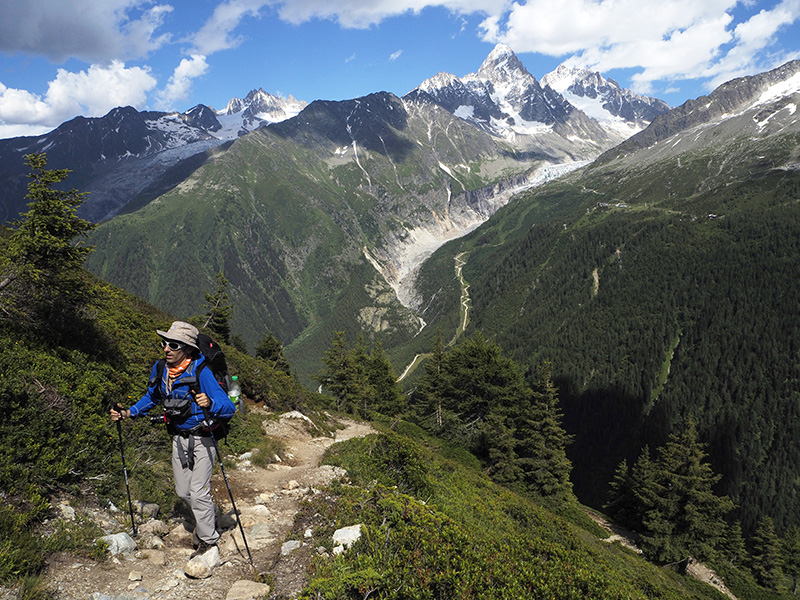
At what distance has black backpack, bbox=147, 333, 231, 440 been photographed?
737cm

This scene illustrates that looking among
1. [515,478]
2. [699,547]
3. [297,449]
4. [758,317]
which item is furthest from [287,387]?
[758,317]

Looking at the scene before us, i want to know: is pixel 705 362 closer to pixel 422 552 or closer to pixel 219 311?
pixel 219 311

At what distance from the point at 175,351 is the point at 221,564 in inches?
154

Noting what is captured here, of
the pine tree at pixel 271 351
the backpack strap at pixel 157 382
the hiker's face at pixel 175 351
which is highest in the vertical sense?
the hiker's face at pixel 175 351

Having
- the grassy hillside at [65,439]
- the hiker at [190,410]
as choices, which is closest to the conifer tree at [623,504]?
the grassy hillside at [65,439]

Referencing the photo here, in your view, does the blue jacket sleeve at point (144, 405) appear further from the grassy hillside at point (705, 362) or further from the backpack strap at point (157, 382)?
the grassy hillside at point (705, 362)

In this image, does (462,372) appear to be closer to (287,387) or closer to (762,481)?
(287,387)

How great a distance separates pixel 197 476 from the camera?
771 centimetres

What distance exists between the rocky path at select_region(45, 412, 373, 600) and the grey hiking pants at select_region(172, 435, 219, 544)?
0.71 metres

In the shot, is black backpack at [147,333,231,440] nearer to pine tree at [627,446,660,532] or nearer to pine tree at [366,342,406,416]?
pine tree at [627,446,660,532]

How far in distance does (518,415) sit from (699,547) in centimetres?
1622

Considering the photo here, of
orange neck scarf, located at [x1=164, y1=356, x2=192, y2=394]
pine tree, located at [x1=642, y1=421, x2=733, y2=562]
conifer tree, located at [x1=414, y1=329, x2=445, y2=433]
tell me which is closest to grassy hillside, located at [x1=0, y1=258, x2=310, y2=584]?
orange neck scarf, located at [x1=164, y1=356, x2=192, y2=394]

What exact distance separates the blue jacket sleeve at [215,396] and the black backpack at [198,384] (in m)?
0.10

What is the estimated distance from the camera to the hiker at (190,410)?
24.1 feet
